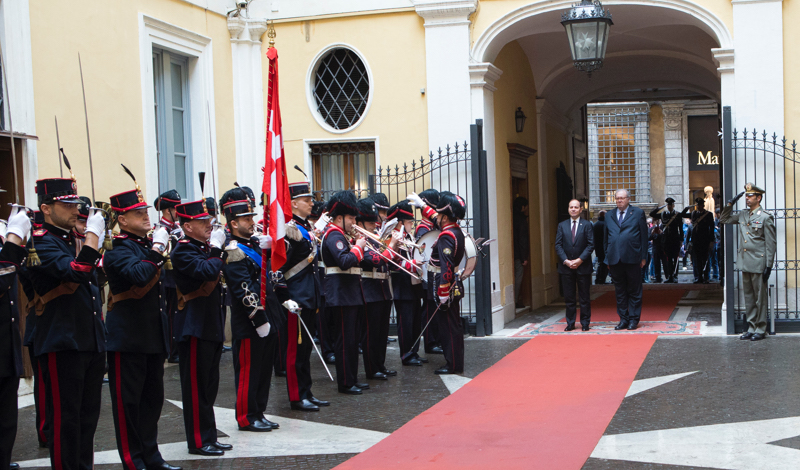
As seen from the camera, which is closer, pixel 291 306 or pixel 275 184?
pixel 275 184

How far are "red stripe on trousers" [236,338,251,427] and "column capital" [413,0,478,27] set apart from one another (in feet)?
20.1

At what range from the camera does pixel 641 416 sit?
594cm

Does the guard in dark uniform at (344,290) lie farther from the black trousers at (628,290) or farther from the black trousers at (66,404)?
the black trousers at (628,290)

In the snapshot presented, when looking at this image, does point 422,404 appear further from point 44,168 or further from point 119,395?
point 44,168

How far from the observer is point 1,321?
4785mm

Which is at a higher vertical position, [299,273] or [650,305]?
[299,273]

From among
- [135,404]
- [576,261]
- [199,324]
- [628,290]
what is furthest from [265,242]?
[628,290]

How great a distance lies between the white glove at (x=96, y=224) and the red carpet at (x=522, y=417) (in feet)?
6.39

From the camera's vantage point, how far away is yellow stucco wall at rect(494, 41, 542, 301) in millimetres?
11258

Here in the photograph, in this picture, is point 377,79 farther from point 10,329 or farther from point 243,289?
point 10,329

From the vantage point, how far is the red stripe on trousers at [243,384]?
18.9 feet

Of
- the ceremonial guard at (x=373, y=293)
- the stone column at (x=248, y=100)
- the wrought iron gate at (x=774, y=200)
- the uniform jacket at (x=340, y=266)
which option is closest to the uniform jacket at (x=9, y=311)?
the uniform jacket at (x=340, y=266)

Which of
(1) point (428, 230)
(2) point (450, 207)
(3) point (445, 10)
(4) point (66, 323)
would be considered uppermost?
(3) point (445, 10)

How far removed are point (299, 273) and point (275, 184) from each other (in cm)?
93
